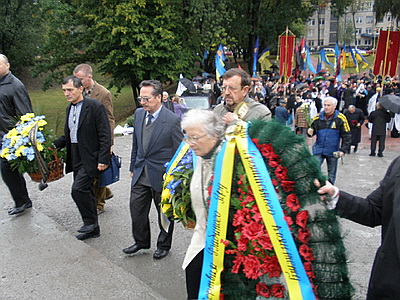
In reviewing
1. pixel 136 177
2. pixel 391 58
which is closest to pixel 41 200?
A: pixel 136 177

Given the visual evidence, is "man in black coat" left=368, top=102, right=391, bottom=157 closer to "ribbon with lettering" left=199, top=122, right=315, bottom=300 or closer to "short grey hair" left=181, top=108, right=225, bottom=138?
"short grey hair" left=181, top=108, right=225, bottom=138

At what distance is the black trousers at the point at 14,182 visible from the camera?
530 cm

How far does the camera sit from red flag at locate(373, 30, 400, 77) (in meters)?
14.7

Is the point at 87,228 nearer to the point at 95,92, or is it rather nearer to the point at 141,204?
the point at 141,204

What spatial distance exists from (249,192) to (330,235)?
0.51 m

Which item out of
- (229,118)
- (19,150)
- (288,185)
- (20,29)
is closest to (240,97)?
(229,118)

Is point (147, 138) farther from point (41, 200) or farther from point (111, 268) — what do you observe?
point (41, 200)

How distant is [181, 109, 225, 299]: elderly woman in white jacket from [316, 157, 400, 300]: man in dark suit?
2.73 feet

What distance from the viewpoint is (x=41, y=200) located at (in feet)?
20.8

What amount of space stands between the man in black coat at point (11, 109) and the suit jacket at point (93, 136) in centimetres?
110

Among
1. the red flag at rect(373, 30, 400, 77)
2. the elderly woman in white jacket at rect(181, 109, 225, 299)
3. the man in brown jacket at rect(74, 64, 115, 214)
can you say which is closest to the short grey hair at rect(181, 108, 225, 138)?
the elderly woman in white jacket at rect(181, 109, 225, 299)

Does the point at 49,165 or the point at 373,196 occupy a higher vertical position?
the point at 373,196

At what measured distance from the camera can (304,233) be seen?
214 cm

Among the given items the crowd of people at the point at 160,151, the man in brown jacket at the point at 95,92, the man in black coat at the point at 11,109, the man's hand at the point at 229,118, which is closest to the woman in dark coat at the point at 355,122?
the crowd of people at the point at 160,151
